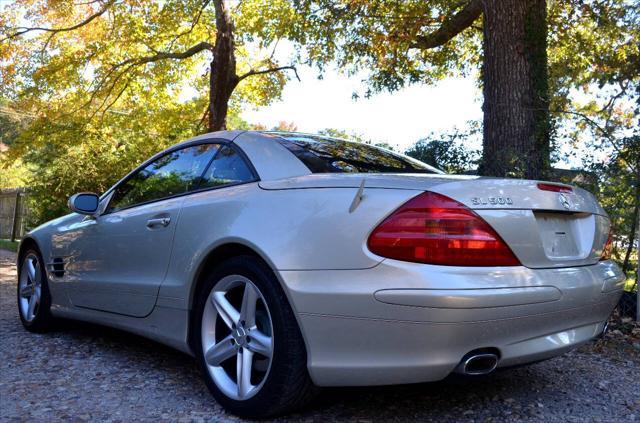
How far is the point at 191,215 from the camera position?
3.40m

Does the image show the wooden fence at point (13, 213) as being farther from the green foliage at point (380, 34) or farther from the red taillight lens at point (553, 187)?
the red taillight lens at point (553, 187)

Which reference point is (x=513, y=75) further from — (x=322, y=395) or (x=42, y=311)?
(x=42, y=311)

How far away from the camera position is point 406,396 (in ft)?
10.8

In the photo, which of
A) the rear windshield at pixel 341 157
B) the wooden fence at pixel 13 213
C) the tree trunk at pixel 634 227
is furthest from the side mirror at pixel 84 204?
the wooden fence at pixel 13 213

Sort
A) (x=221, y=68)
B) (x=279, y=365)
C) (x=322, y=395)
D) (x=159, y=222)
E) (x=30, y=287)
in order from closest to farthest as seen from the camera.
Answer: (x=279, y=365) < (x=322, y=395) < (x=159, y=222) < (x=30, y=287) < (x=221, y=68)

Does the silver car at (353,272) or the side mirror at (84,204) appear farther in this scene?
the side mirror at (84,204)

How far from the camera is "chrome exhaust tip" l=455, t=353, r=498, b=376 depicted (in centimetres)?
250

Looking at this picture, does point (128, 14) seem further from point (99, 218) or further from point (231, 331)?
point (231, 331)

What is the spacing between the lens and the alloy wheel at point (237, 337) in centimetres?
289

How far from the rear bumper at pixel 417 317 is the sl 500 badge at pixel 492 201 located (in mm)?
287

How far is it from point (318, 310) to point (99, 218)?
7.84 ft

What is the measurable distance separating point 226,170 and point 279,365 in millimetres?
1283

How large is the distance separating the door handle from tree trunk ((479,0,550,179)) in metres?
3.73

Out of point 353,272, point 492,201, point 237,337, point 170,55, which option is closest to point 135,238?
point 237,337
